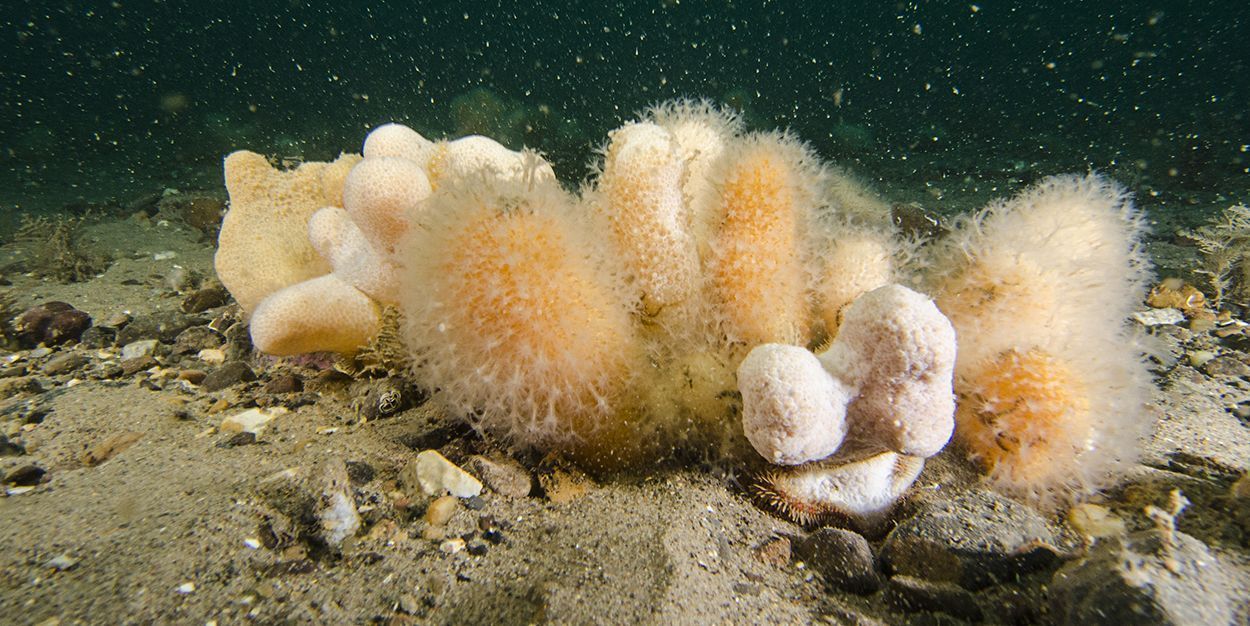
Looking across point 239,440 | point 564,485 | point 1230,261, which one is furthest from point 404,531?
point 1230,261

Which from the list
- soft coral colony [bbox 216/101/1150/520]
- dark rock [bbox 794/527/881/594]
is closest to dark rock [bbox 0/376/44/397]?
soft coral colony [bbox 216/101/1150/520]

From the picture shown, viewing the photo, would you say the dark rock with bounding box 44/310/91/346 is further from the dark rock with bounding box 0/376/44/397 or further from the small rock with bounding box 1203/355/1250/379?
the small rock with bounding box 1203/355/1250/379

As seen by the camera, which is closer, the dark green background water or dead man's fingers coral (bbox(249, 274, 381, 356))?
dead man's fingers coral (bbox(249, 274, 381, 356))

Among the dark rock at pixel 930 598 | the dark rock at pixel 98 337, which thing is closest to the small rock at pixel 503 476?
the dark rock at pixel 930 598

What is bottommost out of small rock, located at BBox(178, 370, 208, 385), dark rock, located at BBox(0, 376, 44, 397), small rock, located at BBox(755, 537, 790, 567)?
dark rock, located at BBox(0, 376, 44, 397)

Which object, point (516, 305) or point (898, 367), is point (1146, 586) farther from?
point (516, 305)

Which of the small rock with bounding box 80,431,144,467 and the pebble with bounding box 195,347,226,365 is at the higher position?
the pebble with bounding box 195,347,226,365
